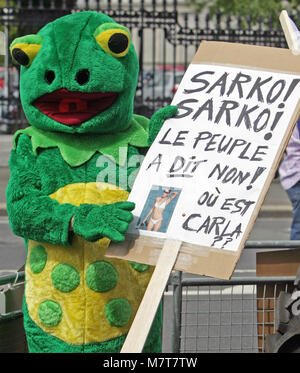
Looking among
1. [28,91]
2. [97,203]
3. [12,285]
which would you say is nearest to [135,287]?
[97,203]

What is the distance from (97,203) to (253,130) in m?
0.74

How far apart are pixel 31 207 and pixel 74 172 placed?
0.83 feet

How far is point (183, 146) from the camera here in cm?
313

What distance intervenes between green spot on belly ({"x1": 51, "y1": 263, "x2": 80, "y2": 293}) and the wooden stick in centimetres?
55

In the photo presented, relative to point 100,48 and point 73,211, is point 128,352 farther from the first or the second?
point 100,48

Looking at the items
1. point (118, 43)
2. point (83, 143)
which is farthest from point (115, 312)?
point (118, 43)

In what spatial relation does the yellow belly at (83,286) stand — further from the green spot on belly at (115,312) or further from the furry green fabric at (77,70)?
the furry green fabric at (77,70)

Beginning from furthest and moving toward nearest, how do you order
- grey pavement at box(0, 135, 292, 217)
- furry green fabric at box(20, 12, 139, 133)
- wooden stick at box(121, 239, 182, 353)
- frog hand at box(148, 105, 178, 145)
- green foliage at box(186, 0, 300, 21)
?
green foliage at box(186, 0, 300, 21)
grey pavement at box(0, 135, 292, 217)
furry green fabric at box(20, 12, 139, 133)
frog hand at box(148, 105, 178, 145)
wooden stick at box(121, 239, 182, 353)

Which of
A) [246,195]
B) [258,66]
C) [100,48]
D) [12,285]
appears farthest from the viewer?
[12,285]

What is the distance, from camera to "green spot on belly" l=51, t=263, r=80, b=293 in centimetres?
338

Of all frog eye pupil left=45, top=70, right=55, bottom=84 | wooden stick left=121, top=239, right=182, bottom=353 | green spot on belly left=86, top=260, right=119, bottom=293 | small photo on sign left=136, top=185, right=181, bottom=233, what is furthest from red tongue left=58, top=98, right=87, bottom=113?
wooden stick left=121, top=239, right=182, bottom=353

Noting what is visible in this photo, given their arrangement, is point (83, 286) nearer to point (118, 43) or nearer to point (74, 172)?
point (74, 172)

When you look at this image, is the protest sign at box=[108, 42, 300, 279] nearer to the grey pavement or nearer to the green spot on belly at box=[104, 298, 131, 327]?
the green spot on belly at box=[104, 298, 131, 327]

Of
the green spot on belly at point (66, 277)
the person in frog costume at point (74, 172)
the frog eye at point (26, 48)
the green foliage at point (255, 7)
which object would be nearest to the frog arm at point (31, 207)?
the person in frog costume at point (74, 172)
